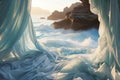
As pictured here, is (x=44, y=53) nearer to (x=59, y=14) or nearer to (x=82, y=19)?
(x=82, y=19)

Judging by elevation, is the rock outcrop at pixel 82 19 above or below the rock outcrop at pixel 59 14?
above

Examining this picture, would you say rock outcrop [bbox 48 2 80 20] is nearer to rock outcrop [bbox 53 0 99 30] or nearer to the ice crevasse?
rock outcrop [bbox 53 0 99 30]

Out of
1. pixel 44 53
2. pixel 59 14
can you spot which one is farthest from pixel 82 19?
pixel 59 14

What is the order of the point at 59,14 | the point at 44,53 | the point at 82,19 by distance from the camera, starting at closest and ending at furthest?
the point at 44,53 → the point at 82,19 → the point at 59,14

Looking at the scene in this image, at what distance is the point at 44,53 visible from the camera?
551 cm

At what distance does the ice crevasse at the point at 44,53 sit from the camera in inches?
167

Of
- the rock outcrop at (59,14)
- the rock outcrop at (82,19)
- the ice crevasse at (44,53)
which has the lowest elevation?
the rock outcrop at (59,14)

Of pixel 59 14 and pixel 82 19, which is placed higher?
pixel 82 19

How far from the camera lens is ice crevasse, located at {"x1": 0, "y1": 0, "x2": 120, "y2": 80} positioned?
4.24 meters

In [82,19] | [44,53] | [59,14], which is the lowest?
[59,14]

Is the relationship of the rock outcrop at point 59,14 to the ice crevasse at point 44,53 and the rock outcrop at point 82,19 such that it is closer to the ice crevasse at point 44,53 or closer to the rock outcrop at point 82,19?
the rock outcrop at point 82,19

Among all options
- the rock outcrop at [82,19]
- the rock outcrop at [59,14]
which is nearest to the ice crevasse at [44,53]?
the rock outcrop at [82,19]

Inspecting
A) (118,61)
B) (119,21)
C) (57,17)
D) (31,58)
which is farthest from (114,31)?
(57,17)

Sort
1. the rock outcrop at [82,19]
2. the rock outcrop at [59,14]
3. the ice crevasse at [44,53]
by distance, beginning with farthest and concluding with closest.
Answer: the rock outcrop at [59,14]
the rock outcrop at [82,19]
the ice crevasse at [44,53]
